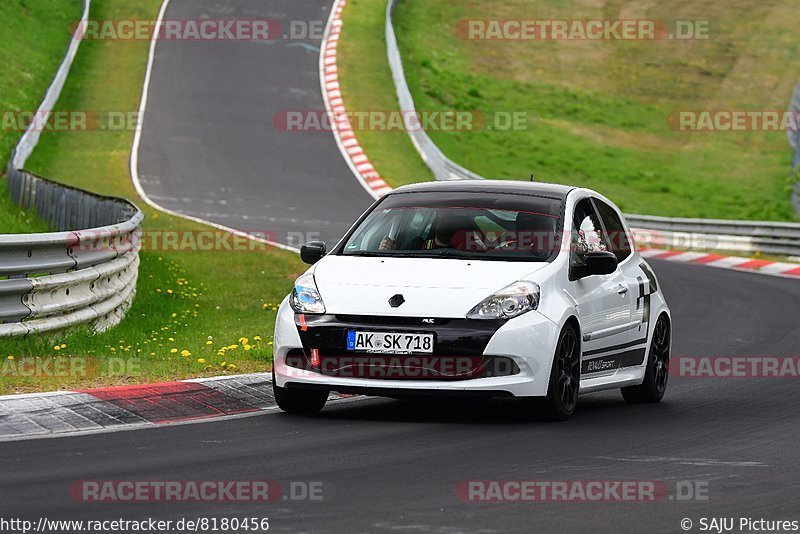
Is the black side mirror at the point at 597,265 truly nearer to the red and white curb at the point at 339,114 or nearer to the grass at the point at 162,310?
the grass at the point at 162,310

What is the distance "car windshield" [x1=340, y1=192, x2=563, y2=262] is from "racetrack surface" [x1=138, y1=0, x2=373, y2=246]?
1583cm

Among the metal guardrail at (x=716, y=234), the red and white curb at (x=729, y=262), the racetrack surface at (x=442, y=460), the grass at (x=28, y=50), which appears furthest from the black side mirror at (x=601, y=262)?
the grass at (x=28, y=50)

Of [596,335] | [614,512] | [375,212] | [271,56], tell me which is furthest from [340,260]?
[271,56]

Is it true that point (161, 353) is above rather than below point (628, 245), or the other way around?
below

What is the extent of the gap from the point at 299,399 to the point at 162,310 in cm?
651

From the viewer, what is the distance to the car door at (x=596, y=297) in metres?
10.8

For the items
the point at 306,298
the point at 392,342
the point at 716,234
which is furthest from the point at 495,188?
the point at 716,234

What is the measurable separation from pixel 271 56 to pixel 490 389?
4050 cm

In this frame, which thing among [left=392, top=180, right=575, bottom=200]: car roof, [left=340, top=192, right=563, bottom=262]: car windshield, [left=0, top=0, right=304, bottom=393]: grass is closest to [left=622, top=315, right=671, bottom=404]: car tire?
[left=392, top=180, right=575, bottom=200]: car roof

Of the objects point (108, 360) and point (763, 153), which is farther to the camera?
point (763, 153)

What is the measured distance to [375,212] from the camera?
37.0ft

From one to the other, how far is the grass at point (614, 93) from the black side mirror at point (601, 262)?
25324mm

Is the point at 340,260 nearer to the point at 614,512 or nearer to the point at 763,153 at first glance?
the point at 614,512

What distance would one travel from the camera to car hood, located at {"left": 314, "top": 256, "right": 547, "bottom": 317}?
985 centimetres
